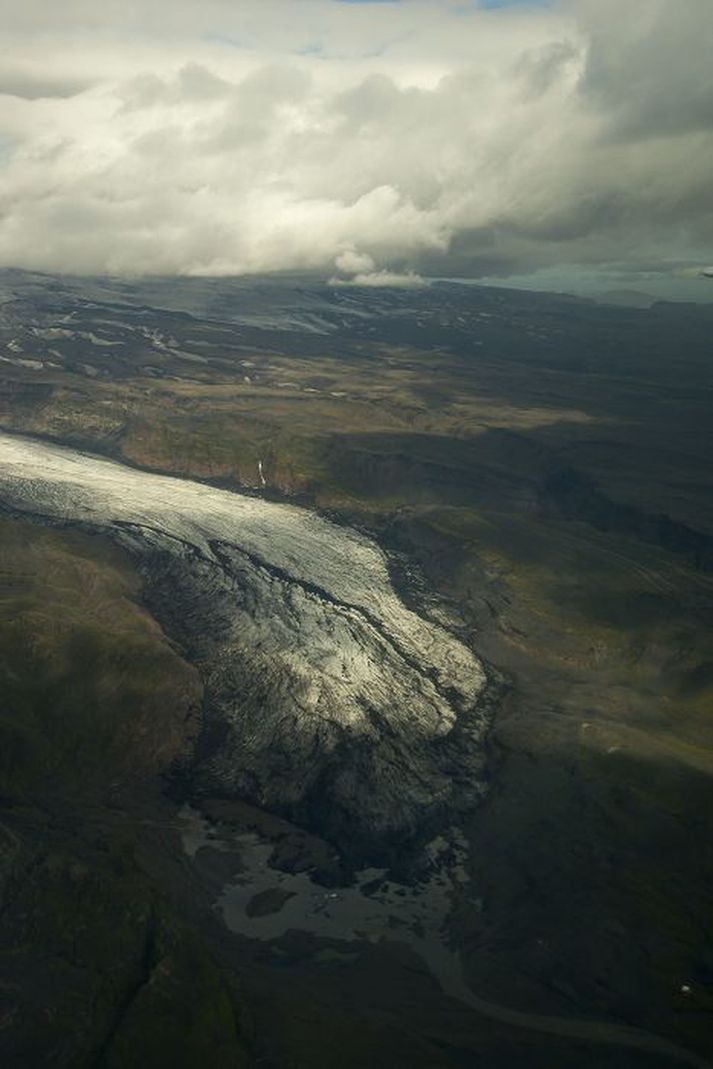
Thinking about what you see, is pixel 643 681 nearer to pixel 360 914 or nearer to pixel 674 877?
pixel 674 877

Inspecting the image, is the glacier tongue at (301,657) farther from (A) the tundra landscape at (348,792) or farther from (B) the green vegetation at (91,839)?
(B) the green vegetation at (91,839)

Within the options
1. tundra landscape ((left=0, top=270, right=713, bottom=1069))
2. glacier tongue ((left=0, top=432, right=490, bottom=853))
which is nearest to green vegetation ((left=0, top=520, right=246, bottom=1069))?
tundra landscape ((left=0, top=270, right=713, bottom=1069))

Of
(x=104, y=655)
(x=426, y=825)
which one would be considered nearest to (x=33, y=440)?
(x=104, y=655)

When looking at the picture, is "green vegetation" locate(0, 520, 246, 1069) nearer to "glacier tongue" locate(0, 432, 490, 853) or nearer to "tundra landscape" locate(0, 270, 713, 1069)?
"tundra landscape" locate(0, 270, 713, 1069)

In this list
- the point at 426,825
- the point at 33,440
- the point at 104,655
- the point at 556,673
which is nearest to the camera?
the point at 426,825

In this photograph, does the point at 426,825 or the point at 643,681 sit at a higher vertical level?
the point at 643,681

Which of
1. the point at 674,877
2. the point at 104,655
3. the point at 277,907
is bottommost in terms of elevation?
the point at 277,907

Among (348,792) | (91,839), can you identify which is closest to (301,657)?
(348,792)

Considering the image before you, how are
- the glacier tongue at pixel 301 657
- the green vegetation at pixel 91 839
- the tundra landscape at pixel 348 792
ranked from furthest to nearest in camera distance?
the glacier tongue at pixel 301 657
the tundra landscape at pixel 348 792
the green vegetation at pixel 91 839

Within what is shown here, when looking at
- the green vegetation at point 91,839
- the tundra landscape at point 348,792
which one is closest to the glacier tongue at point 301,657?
the tundra landscape at point 348,792

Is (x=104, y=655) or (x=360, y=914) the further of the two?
(x=104, y=655)
